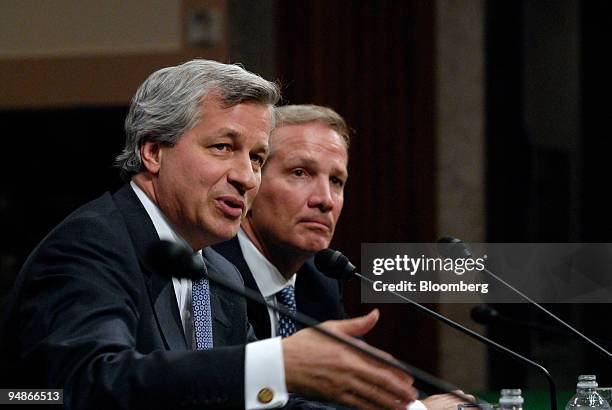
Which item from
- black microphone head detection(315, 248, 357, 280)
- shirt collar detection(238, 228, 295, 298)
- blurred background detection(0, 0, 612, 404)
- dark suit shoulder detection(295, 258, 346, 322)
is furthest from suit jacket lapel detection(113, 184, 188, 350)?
blurred background detection(0, 0, 612, 404)

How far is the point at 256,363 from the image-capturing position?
64.1 inches

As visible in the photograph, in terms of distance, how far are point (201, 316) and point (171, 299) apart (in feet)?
0.52

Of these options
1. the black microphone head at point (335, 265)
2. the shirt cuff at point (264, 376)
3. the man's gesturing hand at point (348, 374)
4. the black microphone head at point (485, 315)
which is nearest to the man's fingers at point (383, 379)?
the man's gesturing hand at point (348, 374)

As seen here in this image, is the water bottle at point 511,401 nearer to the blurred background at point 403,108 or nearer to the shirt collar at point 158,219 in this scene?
the shirt collar at point 158,219

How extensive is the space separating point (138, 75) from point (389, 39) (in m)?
1.47

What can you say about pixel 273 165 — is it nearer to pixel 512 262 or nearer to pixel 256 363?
pixel 256 363

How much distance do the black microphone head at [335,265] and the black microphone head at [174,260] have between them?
928mm

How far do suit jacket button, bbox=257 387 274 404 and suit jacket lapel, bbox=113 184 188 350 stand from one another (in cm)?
45

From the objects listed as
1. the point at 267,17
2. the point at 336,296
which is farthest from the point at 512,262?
the point at 336,296

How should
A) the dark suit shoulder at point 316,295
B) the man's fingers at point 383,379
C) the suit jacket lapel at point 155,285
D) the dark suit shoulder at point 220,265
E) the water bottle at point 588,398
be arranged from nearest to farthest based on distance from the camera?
the man's fingers at point 383,379
the suit jacket lapel at point 155,285
the water bottle at point 588,398
the dark suit shoulder at point 220,265
the dark suit shoulder at point 316,295

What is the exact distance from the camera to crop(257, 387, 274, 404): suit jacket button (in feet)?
5.31

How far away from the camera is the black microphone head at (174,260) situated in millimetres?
1632

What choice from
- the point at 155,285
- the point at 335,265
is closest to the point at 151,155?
the point at 155,285

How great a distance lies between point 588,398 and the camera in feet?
7.61
